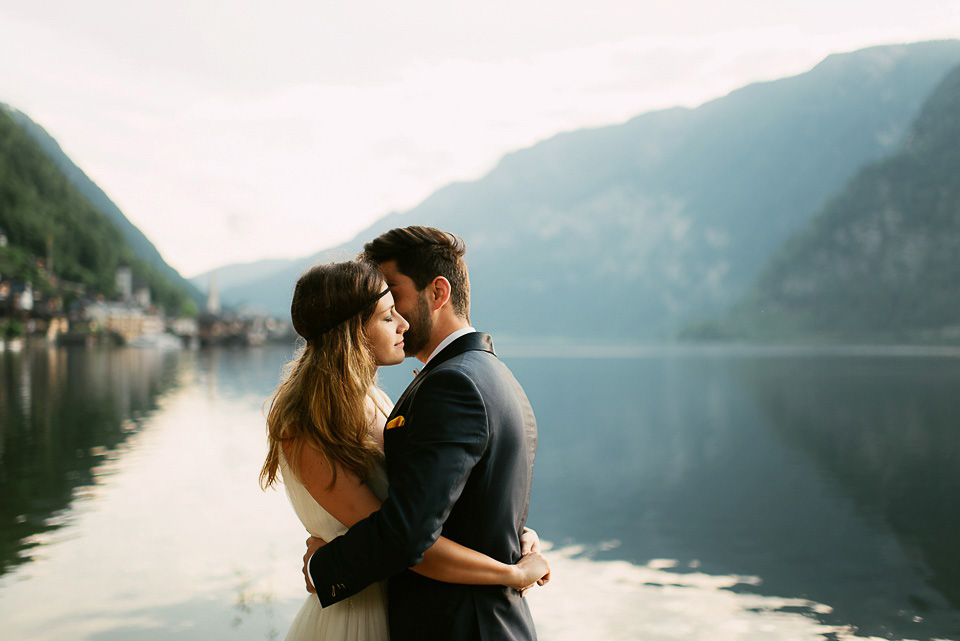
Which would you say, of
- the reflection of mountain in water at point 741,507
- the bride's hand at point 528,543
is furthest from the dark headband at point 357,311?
the reflection of mountain in water at point 741,507

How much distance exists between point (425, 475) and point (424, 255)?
2.08ft

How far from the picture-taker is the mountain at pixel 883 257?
→ 531ft

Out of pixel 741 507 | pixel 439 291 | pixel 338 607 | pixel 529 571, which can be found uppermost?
pixel 439 291

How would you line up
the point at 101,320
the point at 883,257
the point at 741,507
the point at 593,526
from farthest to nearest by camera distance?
the point at 883,257, the point at 101,320, the point at 741,507, the point at 593,526

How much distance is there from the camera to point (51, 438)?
2345cm

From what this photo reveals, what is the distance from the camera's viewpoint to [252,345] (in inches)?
6560

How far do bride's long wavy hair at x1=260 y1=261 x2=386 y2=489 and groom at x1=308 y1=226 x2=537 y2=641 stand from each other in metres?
0.11

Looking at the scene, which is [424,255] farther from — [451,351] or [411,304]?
[451,351]

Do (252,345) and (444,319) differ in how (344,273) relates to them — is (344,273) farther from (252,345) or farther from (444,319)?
(252,345)

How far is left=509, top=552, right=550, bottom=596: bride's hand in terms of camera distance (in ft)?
7.80

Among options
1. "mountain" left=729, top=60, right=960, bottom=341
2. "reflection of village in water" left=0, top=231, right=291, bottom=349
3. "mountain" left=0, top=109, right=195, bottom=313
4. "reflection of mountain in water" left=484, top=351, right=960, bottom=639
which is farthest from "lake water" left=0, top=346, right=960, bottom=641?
"mountain" left=729, top=60, right=960, bottom=341

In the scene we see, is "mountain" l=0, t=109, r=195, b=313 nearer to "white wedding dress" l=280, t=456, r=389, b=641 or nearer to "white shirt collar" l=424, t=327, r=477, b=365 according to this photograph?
"white wedding dress" l=280, t=456, r=389, b=641

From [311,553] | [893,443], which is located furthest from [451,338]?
[893,443]

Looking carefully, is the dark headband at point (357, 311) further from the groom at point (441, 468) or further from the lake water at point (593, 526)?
the lake water at point (593, 526)
